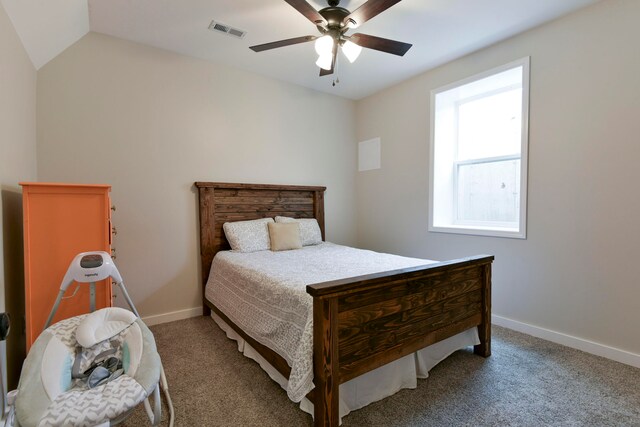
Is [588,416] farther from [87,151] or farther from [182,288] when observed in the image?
[87,151]

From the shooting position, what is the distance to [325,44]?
2.10 meters

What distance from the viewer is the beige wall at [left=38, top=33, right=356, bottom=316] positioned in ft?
8.41

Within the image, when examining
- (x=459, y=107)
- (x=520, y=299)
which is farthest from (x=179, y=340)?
(x=459, y=107)

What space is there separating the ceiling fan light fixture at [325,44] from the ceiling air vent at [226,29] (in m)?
0.92

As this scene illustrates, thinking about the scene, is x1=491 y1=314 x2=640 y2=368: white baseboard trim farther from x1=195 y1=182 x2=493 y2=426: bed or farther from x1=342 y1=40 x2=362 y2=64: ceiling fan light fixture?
x1=342 y1=40 x2=362 y2=64: ceiling fan light fixture

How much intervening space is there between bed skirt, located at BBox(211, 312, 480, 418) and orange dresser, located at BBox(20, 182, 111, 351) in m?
1.14

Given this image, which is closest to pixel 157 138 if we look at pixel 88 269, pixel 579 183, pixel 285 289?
pixel 88 269

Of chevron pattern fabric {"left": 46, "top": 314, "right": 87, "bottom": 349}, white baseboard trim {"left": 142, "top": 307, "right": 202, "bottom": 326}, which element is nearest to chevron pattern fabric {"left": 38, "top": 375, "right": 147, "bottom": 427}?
chevron pattern fabric {"left": 46, "top": 314, "right": 87, "bottom": 349}

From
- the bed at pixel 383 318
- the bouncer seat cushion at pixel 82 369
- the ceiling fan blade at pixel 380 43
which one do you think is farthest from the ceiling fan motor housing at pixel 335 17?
the bouncer seat cushion at pixel 82 369

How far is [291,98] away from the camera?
148 inches

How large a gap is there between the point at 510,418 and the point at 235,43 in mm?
3467

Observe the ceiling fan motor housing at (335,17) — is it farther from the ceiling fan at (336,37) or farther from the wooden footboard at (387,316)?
Result: the wooden footboard at (387,316)

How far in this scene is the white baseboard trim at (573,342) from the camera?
2.15 meters

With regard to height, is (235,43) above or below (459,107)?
above
